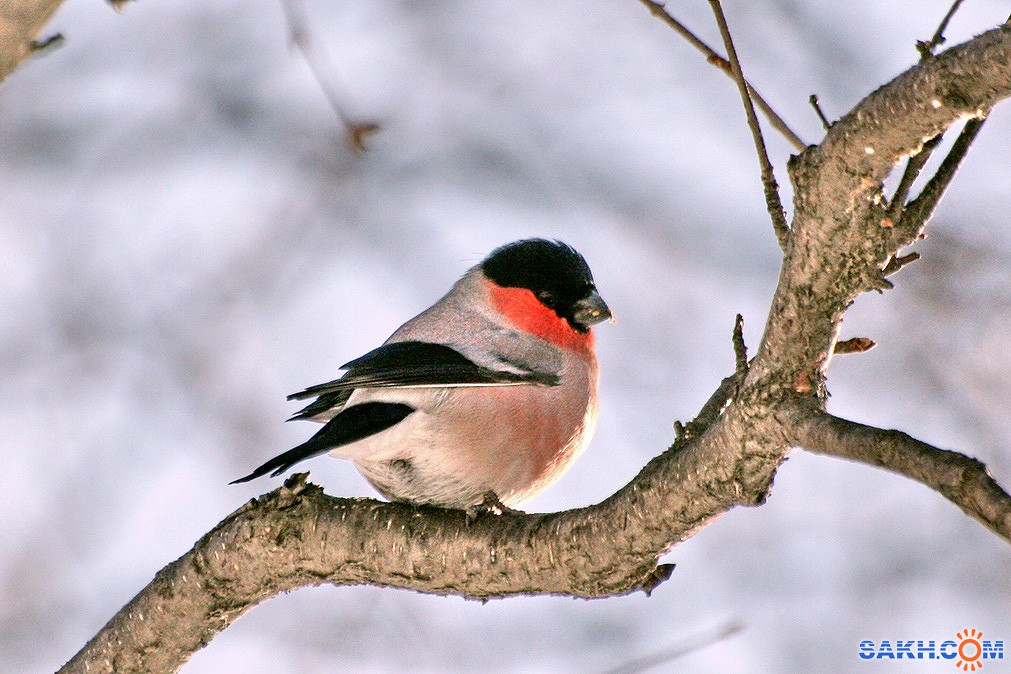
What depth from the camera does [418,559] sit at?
2.89 m

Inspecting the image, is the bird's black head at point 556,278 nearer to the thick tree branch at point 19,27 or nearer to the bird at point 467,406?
the bird at point 467,406

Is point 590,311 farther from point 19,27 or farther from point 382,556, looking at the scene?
point 19,27

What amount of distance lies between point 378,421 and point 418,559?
539 mm

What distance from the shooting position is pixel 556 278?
414cm

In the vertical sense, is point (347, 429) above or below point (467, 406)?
below

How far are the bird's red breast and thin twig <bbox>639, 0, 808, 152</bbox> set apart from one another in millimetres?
1536

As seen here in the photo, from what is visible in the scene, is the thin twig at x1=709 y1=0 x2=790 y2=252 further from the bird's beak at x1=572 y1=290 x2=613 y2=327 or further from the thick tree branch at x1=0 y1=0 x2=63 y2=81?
the bird's beak at x1=572 y1=290 x2=613 y2=327

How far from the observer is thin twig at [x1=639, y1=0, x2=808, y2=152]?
2488mm

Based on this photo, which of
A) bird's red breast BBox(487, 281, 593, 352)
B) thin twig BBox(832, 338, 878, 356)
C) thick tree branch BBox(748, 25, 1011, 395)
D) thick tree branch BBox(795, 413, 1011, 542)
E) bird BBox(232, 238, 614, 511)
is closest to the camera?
thick tree branch BBox(795, 413, 1011, 542)

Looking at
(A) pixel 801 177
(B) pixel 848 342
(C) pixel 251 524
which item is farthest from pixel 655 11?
(C) pixel 251 524

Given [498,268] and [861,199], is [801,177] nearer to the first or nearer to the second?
[861,199]

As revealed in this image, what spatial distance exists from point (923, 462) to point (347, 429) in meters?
1.85

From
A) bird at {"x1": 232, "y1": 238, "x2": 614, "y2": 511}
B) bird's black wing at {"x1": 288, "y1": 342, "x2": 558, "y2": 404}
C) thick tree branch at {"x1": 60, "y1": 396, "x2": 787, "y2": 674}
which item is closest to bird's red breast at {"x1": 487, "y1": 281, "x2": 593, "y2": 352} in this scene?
bird at {"x1": 232, "y1": 238, "x2": 614, "y2": 511}

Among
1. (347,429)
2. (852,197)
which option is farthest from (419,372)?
(852,197)
